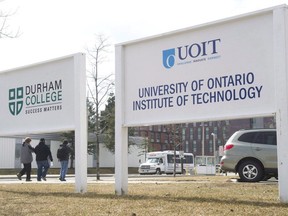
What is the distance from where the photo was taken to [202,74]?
31.1 feet

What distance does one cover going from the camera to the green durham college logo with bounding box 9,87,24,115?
536 inches

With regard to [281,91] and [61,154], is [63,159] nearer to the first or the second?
[61,154]

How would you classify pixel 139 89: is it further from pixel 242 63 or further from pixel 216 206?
pixel 216 206

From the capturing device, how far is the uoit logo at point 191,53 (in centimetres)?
938

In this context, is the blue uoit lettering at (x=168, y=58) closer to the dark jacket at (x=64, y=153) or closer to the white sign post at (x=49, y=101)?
the white sign post at (x=49, y=101)

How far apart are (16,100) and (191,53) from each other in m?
6.18

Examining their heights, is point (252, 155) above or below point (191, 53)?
below

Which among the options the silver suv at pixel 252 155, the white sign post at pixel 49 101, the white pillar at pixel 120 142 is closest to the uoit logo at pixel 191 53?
the white pillar at pixel 120 142

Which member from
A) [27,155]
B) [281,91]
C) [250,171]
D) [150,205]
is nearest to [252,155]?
[250,171]

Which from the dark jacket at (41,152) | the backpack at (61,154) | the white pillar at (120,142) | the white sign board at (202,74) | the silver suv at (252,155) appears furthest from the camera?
the backpack at (61,154)

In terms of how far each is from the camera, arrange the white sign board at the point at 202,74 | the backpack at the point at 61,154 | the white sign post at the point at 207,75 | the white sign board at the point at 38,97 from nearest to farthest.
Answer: the white sign post at the point at 207,75, the white sign board at the point at 202,74, the white sign board at the point at 38,97, the backpack at the point at 61,154

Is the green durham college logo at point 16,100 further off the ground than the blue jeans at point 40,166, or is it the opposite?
the green durham college logo at point 16,100

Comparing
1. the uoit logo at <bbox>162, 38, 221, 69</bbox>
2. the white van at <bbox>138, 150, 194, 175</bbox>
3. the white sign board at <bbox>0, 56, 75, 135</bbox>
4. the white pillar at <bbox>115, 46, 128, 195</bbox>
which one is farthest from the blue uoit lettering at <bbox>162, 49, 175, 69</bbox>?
the white van at <bbox>138, 150, 194, 175</bbox>

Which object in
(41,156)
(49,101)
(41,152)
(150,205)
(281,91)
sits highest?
(49,101)
